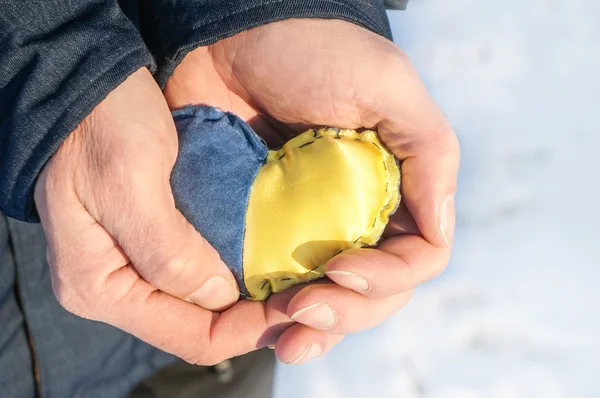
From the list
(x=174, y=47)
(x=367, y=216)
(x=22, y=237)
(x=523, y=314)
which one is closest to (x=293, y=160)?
(x=367, y=216)

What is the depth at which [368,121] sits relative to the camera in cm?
93

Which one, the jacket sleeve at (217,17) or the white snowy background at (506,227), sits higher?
the jacket sleeve at (217,17)

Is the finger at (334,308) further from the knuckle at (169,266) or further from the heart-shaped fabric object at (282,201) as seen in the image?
the knuckle at (169,266)

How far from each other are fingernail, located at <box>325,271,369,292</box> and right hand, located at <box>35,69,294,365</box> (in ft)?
0.33

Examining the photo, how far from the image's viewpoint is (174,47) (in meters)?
0.92

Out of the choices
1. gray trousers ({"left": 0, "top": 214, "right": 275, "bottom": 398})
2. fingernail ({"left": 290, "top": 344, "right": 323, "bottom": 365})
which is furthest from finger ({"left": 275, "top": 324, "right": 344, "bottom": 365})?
gray trousers ({"left": 0, "top": 214, "right": 275, "bottom": 398})

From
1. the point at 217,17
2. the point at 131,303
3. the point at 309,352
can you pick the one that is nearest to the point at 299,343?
the point at 309,352

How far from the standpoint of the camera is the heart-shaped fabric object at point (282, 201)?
2.74ft

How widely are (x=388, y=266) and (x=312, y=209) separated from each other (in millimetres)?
144

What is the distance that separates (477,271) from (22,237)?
987 mm

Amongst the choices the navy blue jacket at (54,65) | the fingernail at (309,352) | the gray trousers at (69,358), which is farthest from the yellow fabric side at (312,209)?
the gray trousers at (69,358)

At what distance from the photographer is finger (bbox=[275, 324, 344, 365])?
898 mm

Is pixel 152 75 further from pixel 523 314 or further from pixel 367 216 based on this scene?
pixel 523 314

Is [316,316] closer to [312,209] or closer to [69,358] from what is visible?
[312,209]
